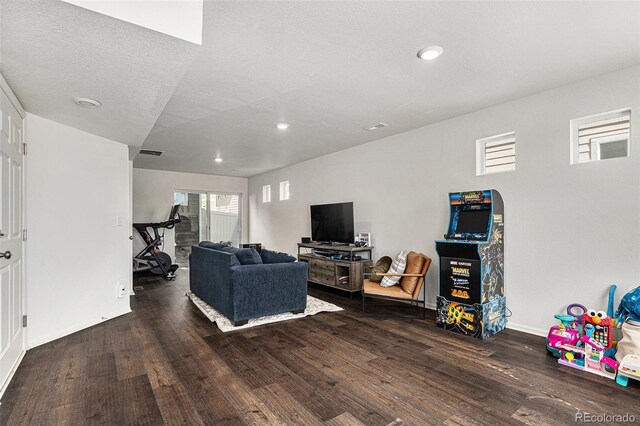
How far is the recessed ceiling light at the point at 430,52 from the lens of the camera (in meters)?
2.44

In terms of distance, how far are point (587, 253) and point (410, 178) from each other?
7.34 ft

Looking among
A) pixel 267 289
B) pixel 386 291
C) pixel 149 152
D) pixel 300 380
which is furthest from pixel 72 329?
pixel 386 291

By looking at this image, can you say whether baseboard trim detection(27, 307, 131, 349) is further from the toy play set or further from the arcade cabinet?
the toy play set

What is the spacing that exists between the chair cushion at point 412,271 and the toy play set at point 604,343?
1442 mm

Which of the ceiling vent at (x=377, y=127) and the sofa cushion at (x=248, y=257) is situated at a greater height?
the ceiling vent at (x=377, y=127)

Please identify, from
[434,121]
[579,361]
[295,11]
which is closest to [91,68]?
[295,11]

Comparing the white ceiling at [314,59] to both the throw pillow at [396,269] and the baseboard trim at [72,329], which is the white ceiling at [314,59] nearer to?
the throw pillow at [396,269]

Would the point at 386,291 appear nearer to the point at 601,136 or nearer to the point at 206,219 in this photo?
the point at 601,136

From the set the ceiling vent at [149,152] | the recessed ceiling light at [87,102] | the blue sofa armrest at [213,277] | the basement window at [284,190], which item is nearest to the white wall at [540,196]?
the blue sofa armrest at [213,277]

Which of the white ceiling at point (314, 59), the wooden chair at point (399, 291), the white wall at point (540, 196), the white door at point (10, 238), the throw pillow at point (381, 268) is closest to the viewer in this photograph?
the white ceiling at point (314, 59)

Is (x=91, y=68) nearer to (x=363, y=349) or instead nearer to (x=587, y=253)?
(x=363, y=349)

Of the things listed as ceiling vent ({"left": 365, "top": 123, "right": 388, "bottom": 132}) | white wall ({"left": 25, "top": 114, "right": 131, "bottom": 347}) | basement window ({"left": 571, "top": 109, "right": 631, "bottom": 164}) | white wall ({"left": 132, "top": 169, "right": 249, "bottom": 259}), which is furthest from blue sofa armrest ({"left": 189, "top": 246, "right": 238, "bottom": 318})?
basement window ({"left": 571, "top": 109, "right": 631, "bottom": 164})

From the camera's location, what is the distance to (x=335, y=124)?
4391 millimetres

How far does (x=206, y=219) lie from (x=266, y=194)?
1889mm
